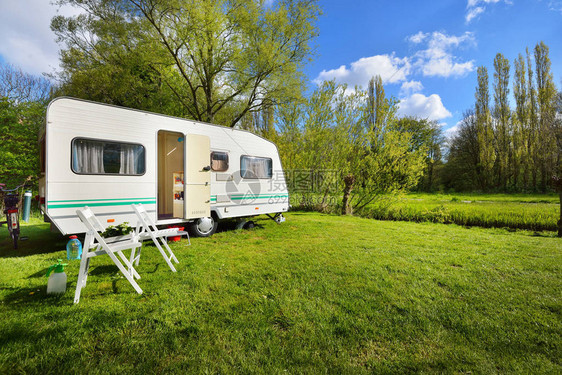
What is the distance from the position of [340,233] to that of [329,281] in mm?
3477

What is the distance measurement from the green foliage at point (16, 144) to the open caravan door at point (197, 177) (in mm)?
7619

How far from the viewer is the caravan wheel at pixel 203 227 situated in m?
5.84

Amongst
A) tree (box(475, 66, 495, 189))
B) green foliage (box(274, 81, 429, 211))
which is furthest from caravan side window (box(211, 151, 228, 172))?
tree (box(475, 66, 495, 189))

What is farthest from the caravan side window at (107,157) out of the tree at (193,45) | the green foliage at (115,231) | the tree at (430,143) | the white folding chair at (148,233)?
the tree at (430,143)

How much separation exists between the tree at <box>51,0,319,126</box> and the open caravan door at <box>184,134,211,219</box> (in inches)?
242

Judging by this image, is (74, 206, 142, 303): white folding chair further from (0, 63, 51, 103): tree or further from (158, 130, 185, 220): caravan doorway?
(0, 63, 51, 103): tree

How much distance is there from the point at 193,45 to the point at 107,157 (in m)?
7.31

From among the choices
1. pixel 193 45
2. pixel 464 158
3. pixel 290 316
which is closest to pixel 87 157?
pixel 290 316

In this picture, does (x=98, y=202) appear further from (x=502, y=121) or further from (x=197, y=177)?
(x=502, y=121)

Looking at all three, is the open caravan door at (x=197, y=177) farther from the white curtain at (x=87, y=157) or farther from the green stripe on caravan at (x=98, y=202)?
the white curtain at (x=87, y=157)

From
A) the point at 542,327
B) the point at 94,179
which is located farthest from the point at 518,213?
the point at 94,179

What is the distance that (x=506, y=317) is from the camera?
2391mm

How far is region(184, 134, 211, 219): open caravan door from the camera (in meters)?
5.39

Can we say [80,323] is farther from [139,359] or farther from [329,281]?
[329,281]
